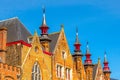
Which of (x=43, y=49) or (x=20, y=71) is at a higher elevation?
(x=43, y=49)

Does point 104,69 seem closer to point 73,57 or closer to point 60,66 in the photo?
point 73,57

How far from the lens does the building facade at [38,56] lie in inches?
2204

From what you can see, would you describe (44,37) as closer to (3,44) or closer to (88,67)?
(3,44)

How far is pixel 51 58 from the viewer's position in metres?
63.2

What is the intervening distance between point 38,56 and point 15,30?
6.37 m

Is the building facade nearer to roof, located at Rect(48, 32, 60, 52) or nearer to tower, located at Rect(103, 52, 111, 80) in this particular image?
roof, located at Rect(48, 32, 60, 52)

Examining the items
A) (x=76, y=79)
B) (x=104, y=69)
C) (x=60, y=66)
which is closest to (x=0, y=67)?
(x=60, y=66)

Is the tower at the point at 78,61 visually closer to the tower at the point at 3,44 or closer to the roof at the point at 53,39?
the roof at the point at 53,39

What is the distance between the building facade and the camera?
56.0m

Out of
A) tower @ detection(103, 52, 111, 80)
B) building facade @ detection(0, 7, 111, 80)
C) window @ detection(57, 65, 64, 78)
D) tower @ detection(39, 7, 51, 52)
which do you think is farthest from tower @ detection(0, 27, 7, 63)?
tower @ detection(103, 52, 111, 80)

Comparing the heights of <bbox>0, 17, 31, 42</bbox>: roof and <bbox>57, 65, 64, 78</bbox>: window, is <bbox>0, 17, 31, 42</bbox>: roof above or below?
above

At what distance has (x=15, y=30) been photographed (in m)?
62.1

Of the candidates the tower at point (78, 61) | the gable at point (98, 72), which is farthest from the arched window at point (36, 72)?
the gable at point (98, 72)

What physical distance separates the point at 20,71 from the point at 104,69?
33833mm
